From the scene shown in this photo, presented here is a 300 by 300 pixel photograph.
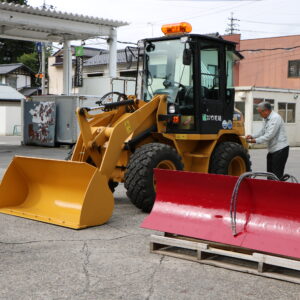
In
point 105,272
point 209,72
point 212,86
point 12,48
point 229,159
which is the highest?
point 12,48

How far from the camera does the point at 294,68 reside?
44500 millimetres

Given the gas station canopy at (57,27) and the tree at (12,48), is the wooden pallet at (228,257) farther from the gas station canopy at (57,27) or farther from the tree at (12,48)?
the tree at (12,48)

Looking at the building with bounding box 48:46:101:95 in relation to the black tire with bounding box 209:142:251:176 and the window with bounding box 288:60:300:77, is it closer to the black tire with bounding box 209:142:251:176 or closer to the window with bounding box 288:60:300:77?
the window with bounding box 288:60:300:77

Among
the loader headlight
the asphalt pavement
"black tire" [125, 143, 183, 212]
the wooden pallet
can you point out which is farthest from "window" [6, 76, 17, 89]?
the wooden pallet

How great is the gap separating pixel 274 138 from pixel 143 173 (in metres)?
2.61

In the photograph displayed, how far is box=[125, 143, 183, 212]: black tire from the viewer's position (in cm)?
795

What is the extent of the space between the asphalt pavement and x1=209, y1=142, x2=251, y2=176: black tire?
2.51 m

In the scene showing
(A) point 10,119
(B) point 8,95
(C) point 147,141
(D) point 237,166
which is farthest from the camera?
(B) point 8,95

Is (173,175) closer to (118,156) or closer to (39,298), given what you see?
(118,156)

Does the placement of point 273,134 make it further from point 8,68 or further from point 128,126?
point 8,68

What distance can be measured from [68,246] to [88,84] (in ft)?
68.8

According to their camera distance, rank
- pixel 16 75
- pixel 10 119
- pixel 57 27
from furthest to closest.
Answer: pixel 16 75, pixel 10 119, pixel 57 27

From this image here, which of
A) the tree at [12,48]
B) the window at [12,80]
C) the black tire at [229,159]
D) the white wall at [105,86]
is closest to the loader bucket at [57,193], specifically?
the black tire at [229,159]

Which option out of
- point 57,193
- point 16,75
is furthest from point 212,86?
point 16,75
